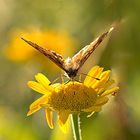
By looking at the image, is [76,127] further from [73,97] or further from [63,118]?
[73,97]

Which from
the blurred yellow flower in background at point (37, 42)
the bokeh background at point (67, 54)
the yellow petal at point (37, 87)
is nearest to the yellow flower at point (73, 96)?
the yellow petal at point (37, 87)

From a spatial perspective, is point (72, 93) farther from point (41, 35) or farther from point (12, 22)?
point (12, 22)

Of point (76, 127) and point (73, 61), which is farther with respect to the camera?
point (73, 61)

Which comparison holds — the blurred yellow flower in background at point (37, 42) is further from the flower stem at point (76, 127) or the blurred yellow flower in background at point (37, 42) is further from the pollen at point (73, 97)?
the flower stem at point (76, 127)

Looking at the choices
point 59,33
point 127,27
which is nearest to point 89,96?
point 127,27

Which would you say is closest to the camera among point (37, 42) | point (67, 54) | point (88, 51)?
point (88, 51)

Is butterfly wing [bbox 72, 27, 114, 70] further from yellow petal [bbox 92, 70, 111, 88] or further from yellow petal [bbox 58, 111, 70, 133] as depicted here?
yellow petal [bbox 58, 111, 70, 133]

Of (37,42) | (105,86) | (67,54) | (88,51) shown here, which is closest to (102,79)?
(105,86)
